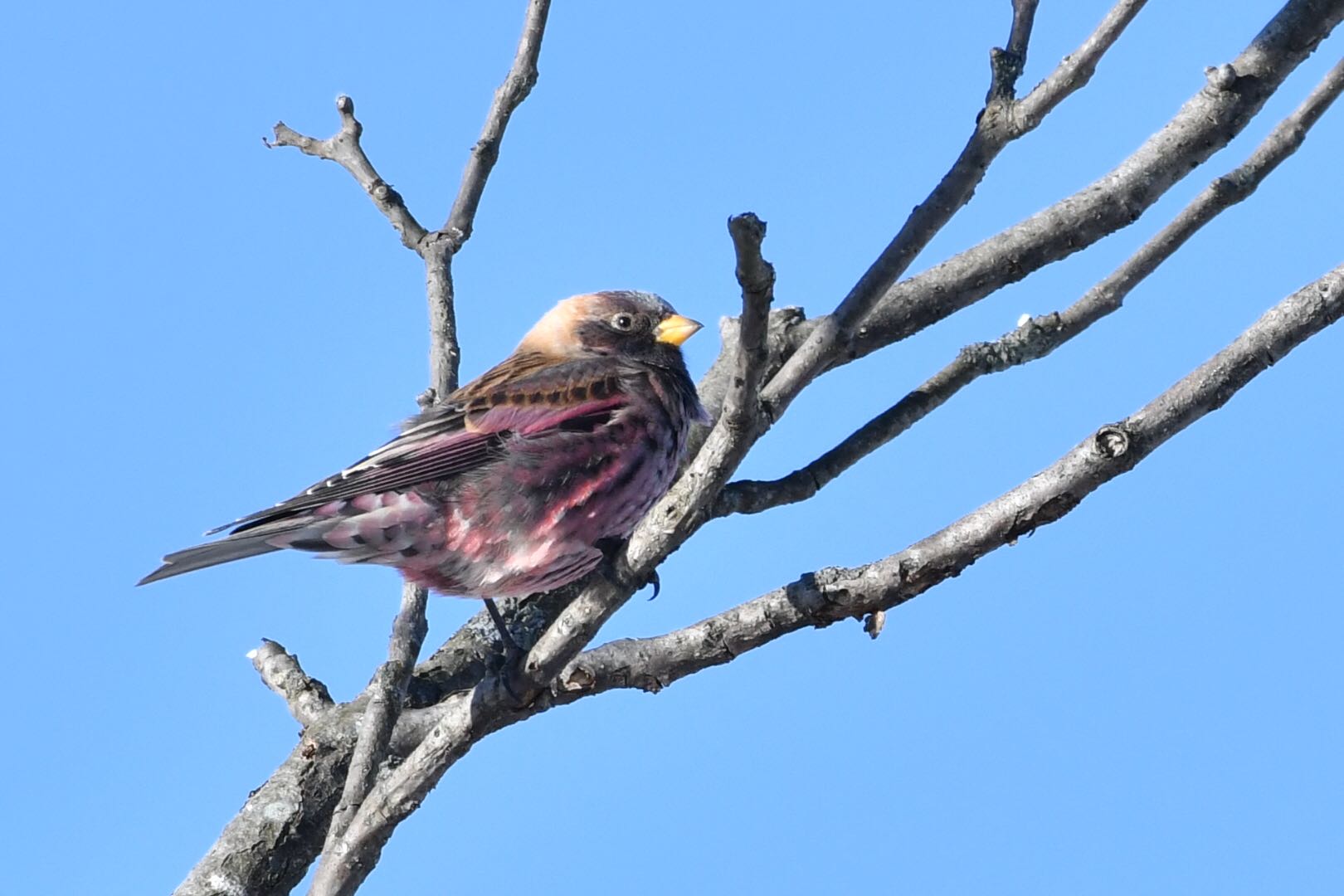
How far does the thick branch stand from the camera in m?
6.67

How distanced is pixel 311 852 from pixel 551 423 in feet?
6.77

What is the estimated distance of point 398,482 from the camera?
17.3 ft

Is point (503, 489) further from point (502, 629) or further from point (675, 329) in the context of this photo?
point (675, 329)

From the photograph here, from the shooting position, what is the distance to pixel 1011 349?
5.82 metres

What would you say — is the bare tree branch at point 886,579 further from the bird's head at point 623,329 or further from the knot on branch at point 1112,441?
the bird's head at point 623,329

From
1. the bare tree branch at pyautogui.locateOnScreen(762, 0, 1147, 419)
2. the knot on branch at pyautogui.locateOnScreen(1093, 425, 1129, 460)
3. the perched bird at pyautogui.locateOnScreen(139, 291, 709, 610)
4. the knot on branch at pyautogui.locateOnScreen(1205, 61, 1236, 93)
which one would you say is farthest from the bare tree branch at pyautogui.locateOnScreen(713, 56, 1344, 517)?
the knot on branch at pyautogui.locateOnScreen(1093, 425, 1129, 460)

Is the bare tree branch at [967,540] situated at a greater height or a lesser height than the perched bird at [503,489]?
lesser

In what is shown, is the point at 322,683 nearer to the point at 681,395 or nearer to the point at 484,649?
the point at 484,649

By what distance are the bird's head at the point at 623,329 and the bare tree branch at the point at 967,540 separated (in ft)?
7.31

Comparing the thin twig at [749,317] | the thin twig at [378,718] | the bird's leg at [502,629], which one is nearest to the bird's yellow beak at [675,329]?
the bird's leg at [502,629]

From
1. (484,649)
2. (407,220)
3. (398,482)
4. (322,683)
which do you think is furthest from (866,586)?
(407,220)

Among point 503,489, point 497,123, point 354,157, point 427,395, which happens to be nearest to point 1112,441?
point 503,489

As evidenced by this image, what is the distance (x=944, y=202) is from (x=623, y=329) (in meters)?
2.95

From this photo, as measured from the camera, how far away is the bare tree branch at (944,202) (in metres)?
3.74
